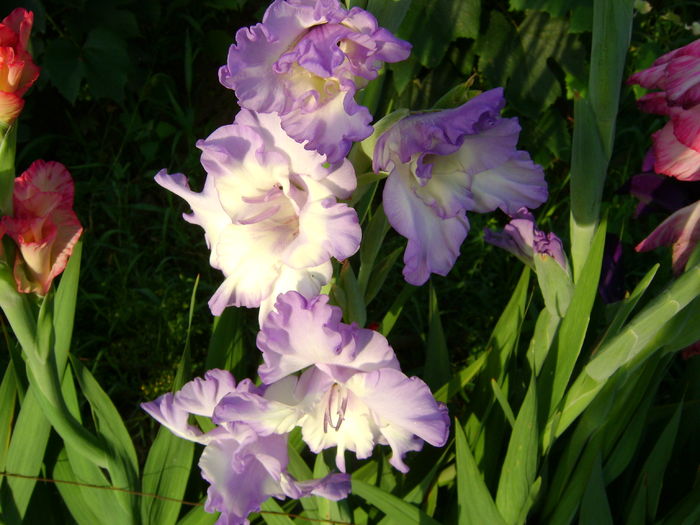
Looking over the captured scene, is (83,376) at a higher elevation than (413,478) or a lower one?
higher

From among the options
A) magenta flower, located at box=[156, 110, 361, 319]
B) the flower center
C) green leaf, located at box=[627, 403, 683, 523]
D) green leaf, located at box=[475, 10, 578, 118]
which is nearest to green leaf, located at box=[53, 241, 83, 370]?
magenta flower, located at box=[156, 110, 361, 319]

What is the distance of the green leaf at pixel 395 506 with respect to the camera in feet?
3.54

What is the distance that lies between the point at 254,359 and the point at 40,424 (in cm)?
72

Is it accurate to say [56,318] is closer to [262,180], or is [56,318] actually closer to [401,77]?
[262,180]

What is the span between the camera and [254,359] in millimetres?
1880

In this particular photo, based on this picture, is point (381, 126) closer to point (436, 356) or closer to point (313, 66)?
point (313, 66)

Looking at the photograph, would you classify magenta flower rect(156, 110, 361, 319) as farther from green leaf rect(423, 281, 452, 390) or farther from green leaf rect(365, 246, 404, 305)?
green leaf rect(423, 281, 452, 390)

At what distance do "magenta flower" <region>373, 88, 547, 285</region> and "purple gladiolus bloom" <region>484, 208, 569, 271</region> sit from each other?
18cm

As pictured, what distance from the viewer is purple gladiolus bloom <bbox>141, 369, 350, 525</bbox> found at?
0.97 metres

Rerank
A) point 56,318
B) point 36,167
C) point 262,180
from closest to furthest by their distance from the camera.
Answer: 1. point 262,180
2. point 36,167
3. point 56,318

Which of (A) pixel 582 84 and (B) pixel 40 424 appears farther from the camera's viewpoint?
(A) pixel 582 84

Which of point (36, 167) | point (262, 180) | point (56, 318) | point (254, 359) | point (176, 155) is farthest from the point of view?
point (176, 155)

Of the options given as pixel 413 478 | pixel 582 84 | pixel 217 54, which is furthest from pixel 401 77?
pixel 413 478

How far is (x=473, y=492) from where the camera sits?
1.08 m
